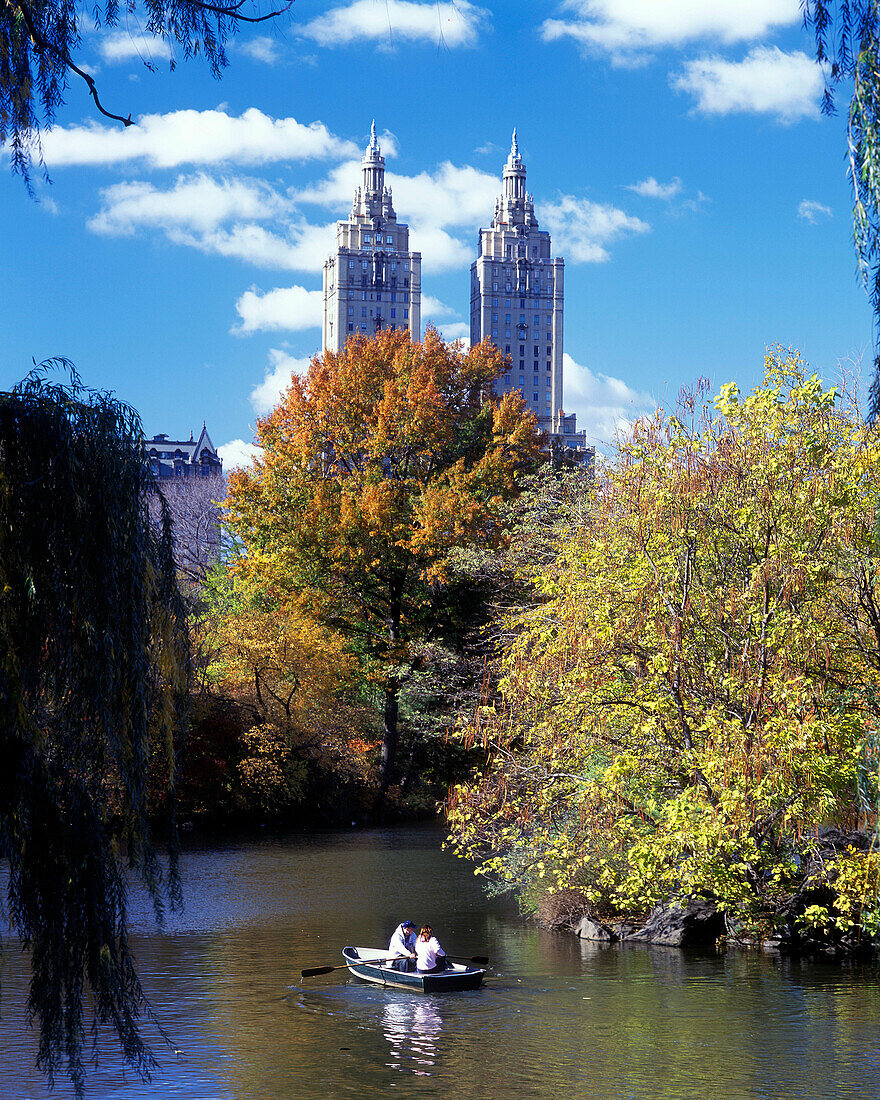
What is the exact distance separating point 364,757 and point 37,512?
3181cm

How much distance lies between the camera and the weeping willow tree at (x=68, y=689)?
278 inches

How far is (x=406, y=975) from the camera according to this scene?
17.2 m

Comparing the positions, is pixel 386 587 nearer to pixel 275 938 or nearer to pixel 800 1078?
pixel 275 938

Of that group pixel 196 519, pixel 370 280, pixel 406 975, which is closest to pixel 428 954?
pixel 406 975

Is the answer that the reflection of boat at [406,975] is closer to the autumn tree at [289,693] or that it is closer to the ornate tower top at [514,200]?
the autumn tree at [289,693]

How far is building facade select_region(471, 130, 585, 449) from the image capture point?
155 meters

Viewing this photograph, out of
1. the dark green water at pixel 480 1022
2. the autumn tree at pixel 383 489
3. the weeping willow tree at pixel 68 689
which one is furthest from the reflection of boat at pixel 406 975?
the autumn tree at pixel 383 489

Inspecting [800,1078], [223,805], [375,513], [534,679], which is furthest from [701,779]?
[223,805]

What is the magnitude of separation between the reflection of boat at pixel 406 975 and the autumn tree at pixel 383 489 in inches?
702

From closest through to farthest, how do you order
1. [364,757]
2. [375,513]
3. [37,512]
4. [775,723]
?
[37,512]
[775,723]
[375,513]
[364,757]

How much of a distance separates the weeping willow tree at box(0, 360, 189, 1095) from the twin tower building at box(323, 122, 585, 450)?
142 m

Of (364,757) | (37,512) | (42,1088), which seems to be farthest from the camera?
(364,757)

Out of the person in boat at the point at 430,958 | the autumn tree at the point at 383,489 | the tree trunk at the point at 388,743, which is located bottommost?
the person in boat at the point at 430,958

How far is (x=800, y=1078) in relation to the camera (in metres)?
12.9
